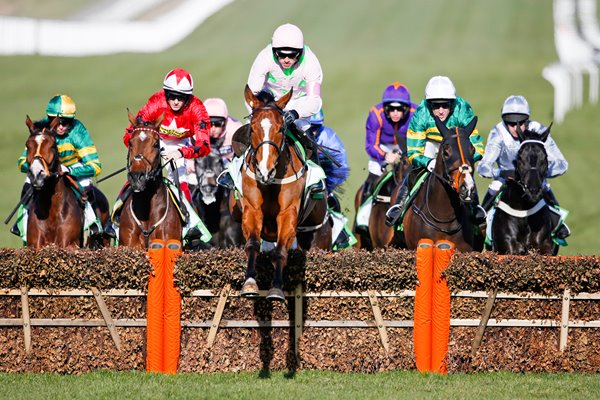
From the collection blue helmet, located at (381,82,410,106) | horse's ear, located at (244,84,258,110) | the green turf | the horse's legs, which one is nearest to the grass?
the horse's legs

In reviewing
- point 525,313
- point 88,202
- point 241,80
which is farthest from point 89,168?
point 241,80

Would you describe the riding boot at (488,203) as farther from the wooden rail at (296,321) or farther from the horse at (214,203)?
the horse at (214,203)

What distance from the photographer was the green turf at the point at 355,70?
28234 mm

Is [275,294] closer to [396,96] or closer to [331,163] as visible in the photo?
[331,163]

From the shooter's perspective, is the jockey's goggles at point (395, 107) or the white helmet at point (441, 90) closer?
the white helmet at point (441, 90)

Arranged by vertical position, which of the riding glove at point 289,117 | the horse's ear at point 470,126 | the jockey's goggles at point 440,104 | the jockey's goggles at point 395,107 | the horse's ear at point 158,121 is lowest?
the riding glove at point 289,117

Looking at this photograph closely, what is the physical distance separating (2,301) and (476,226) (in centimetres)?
525

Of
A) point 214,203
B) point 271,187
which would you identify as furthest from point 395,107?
point 271,187

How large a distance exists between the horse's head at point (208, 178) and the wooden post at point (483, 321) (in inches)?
230

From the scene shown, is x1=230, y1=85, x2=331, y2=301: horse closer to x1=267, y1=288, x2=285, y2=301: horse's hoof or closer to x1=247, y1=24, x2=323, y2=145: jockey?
x1=267, y1=288, x2=285, y2=301: horse's hoof

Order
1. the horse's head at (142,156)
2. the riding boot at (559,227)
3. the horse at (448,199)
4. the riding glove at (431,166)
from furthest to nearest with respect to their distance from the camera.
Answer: the riding boot at (559,227) → the riding glove at (431,166) → the horse's head at (142,156) → the horse at (448,199)

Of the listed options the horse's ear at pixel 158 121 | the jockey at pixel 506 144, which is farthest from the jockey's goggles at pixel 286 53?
the jockey at pixel 506 144

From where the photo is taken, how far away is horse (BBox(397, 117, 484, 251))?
10.4 m

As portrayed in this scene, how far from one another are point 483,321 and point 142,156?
3969 mm
